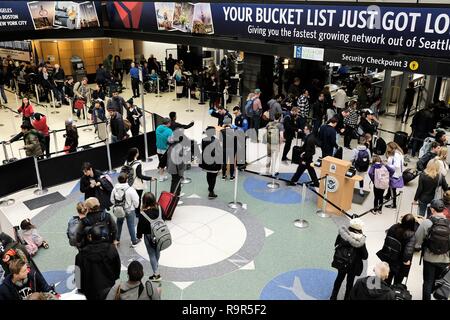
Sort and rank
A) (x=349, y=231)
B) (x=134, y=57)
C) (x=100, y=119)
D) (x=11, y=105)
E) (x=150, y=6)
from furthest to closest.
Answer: (x=134, y=57), (x=11, y=105), (x=150, y=6), (x=100, y=119), (x=349, y=231)

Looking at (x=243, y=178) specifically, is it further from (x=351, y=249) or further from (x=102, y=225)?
(x=102, y=225)

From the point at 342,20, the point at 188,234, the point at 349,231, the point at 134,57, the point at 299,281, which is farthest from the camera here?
the point at 134,57

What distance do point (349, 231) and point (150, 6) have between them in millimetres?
13328

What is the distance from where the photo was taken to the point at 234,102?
1922cm

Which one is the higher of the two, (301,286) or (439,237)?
(439,237)

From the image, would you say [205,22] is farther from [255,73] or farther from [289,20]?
[289,20]

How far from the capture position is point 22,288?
16.1 feet

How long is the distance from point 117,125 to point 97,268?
21.6 feet

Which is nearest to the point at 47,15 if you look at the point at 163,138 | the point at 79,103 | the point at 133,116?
the point at 79,103

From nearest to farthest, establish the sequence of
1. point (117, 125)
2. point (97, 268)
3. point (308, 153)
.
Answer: point (97, 268) < point (308, 153) < point (117, 125)

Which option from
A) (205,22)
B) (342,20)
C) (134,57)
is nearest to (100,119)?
(205,22)

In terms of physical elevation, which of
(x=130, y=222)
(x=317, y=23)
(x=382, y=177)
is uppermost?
(x=317, y=23)

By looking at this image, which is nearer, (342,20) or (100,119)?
(342,20)

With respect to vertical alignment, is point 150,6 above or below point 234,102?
above
